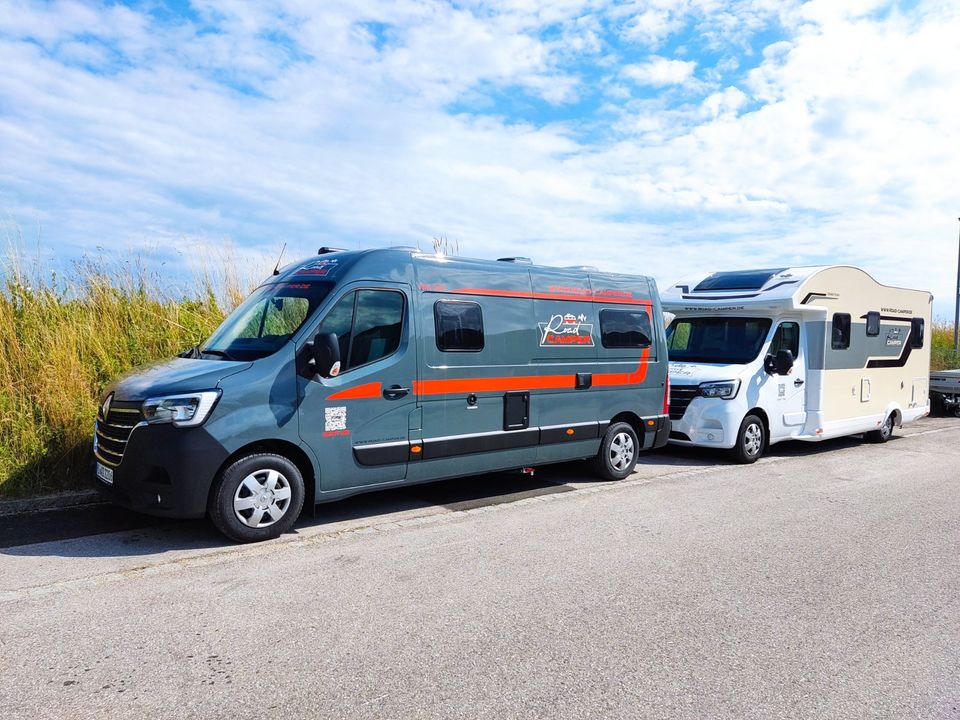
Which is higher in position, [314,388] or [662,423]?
[314,388]

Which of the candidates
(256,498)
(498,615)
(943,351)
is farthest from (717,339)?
(943,351)

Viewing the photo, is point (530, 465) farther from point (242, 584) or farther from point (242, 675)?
point (242, 675)

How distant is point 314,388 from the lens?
19.7 feet

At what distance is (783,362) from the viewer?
1038cm

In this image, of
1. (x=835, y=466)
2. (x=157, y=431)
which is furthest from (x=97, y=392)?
(x=835, y=466)

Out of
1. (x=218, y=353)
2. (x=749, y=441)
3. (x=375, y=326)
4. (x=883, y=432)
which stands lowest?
(x=883, y=432)

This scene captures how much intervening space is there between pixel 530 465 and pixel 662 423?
2199 millimetres

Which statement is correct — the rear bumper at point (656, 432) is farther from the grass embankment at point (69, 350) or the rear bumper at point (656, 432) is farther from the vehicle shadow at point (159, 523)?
the grass embankment at point (69, 350)

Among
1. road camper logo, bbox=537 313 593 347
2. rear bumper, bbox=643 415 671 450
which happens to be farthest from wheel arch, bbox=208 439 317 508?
rear bumper, bbox=643 415 671 450

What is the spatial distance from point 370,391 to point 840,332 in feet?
27.1

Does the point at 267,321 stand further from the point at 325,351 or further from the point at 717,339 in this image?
the point at 717,339

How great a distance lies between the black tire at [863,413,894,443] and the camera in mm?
12617

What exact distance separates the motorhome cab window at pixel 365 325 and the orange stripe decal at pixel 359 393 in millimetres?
177

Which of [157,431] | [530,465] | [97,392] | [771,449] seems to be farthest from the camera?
[771,449]
